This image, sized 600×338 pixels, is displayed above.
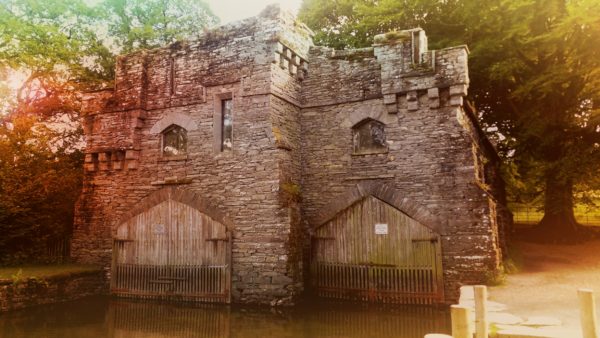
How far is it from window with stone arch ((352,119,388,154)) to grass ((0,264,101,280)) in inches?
328

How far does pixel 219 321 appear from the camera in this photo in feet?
29.9

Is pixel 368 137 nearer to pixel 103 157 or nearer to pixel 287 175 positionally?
pixel 287 175

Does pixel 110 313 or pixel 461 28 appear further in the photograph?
pixel 461 28

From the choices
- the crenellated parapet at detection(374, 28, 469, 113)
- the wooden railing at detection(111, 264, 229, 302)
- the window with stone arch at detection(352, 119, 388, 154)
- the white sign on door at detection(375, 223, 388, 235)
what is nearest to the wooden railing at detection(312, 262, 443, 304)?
the white sign on door at detection(375, 223, 388, 235)

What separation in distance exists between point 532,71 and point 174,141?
1290 cm

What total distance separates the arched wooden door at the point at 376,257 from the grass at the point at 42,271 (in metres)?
6.61

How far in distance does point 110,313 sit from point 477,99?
52.5 ft

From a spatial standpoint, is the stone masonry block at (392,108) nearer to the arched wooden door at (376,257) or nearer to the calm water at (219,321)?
the arched wooden door at (376,257)

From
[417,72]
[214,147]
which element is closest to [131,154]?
[214,147]

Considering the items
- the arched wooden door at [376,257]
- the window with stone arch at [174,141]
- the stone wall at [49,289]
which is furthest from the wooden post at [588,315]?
the stone wall at [49,289]

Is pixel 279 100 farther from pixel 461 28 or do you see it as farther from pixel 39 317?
pixel 461 28

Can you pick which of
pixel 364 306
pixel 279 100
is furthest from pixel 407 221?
pixel 279 100

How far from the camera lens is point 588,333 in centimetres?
453

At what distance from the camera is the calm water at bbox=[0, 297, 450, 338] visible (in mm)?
8117
